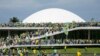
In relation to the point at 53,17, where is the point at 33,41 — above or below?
below

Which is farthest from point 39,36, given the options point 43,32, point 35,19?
point 35,19

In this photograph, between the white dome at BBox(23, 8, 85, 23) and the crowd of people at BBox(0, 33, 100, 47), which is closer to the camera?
the crowd of people at BBox(0, 33, 100, 47)

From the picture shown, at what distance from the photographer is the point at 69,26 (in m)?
74.8

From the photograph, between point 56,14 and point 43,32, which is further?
point 56,14

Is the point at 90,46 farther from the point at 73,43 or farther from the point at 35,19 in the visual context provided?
the point at 35,19

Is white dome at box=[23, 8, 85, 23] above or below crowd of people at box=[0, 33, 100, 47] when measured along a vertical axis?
above

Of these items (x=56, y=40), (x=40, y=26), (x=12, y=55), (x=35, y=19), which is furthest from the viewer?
(x=35, y=19)

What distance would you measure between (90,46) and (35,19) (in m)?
24.6

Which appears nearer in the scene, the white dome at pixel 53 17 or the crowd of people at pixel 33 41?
the crowd of people at pixel 33 41

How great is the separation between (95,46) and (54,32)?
23.0ft

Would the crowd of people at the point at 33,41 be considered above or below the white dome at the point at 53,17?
below

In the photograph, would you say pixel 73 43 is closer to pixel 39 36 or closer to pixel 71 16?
pixel 39 36

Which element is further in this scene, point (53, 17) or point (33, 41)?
point (53, 17)

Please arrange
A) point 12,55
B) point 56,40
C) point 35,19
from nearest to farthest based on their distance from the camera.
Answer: point 12,55, point 56,40, point 35,19
